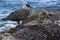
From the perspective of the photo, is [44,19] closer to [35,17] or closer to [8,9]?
[35,17]

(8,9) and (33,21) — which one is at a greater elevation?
(33,21)

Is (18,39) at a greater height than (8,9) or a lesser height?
greater

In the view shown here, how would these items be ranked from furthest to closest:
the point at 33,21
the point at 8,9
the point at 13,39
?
1. the point at 8,9
2. the point at 33,21
3. the point at 13,39

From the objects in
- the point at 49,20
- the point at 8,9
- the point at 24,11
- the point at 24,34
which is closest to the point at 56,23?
the point at 49,20

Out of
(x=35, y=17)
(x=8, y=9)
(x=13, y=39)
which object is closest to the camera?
(x=13, y=39)

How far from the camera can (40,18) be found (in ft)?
27.6

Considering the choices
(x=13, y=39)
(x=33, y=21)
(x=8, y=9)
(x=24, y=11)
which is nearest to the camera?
(x=13, y=39)

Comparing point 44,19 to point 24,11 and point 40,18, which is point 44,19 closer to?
point 40,18

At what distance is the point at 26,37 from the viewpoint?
7289mm

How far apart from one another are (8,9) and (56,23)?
32.7 ft

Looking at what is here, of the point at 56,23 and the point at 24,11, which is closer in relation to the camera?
the point at 56,23

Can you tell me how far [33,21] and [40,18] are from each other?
27cm

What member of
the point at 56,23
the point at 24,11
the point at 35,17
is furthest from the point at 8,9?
the point at 56,23

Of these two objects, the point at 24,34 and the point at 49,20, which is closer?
the point at 24,34
